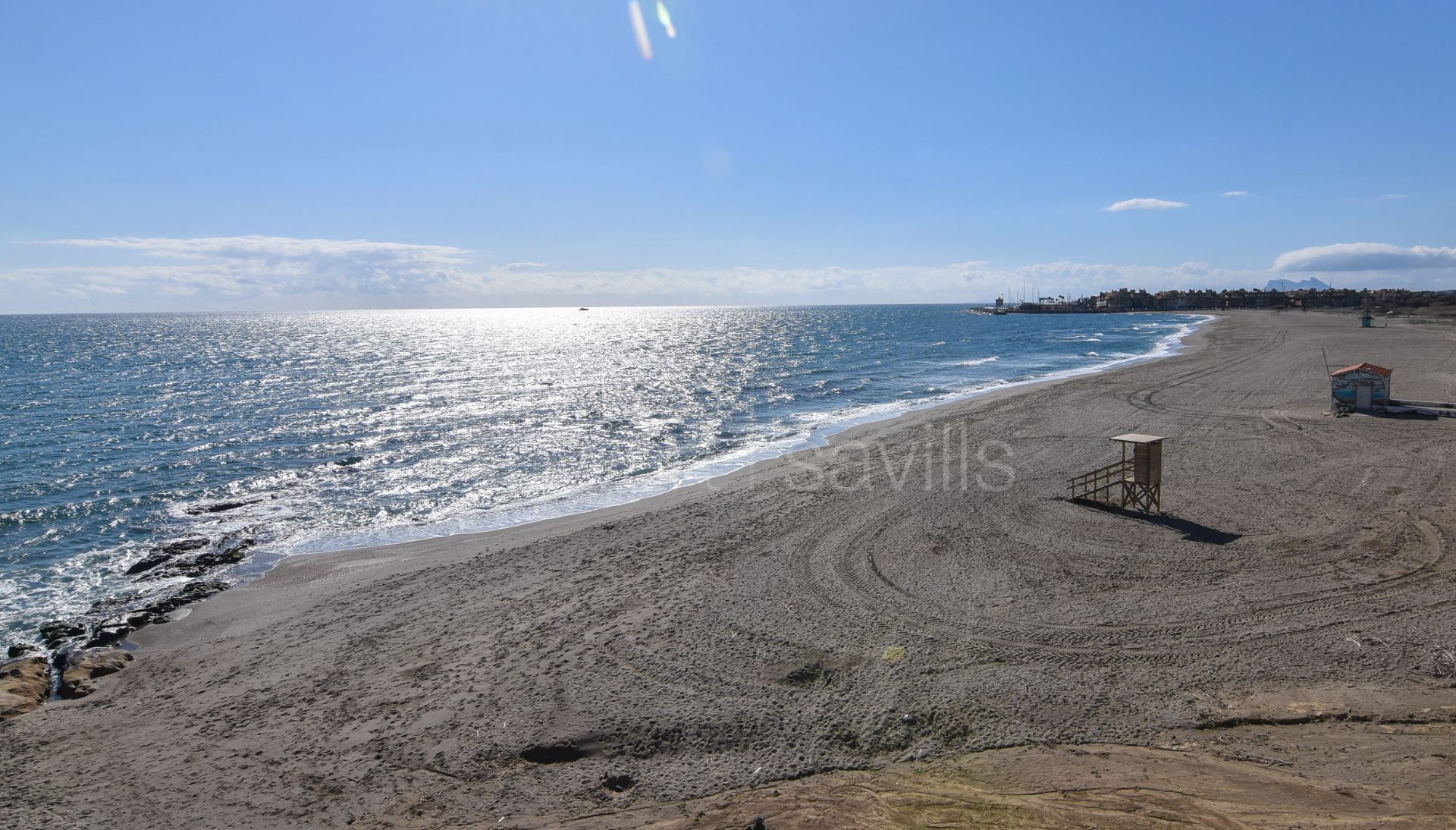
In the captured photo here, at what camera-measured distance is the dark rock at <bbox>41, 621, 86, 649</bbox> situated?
14.5m

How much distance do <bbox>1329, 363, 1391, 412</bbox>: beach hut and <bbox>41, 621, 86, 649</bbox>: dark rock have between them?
1623 inches

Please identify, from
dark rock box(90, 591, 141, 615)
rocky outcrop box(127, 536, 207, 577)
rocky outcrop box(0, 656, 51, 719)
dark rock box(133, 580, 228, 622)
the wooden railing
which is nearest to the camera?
rocky outcrop box(0, 656, 51, 719)

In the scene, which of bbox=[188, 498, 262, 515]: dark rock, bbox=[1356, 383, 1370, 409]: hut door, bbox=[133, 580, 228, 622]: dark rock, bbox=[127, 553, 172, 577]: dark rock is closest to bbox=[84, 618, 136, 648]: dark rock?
bbox=[133, 580, 228, 622]: dark rock

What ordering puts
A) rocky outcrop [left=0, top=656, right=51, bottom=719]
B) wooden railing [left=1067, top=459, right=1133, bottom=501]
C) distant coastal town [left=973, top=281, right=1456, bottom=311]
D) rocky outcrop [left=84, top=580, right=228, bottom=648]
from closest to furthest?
rocky outcrop [left=0, top=656, right=51, bottom=719]
rocky outcrop [left=84, top=580, right=228, bottom=648]
wooden railing [left=1067, top=459, right=1133, bottom=501]
distant coastal town [left=973, top=281, right=1456, bottom=311]

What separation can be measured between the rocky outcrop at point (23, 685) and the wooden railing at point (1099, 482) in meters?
22.5

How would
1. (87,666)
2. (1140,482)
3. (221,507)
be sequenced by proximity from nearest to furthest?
1. (87,666)
2. (1140,482)
3. (221,507)

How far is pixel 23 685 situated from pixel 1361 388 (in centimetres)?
4169

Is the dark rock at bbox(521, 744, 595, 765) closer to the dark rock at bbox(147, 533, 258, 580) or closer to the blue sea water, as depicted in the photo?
the blue sea water

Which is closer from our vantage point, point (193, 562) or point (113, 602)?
point (113, 602)

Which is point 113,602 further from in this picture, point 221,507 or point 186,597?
point 221,507

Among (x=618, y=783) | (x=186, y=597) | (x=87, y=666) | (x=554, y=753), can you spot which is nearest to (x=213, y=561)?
(x=186, y=597)

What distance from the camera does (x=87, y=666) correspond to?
13.1 m

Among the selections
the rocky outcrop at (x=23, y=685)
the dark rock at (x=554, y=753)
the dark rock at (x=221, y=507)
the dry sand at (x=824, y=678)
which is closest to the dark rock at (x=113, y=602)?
the dry sand at (x=824, y=678)

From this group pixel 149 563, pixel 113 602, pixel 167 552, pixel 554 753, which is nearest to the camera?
pixel 554 753
